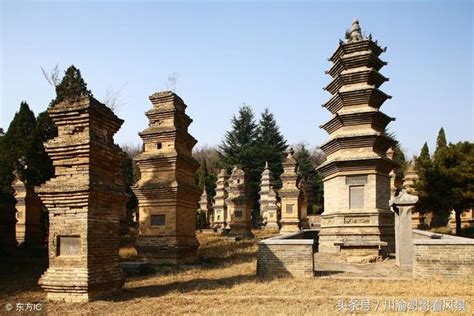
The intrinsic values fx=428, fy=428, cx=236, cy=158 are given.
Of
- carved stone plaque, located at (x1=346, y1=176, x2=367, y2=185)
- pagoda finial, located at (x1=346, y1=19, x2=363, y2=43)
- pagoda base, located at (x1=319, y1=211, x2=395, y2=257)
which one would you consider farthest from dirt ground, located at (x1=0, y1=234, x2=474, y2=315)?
pagoda finial, located at (x1=346, y1=19, x2=363, y2=43)

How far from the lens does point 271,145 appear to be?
58000mm

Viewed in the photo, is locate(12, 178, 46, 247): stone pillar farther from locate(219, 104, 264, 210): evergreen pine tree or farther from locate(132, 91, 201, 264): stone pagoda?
locate(219, 104, 264, 210): evergreen pine tree

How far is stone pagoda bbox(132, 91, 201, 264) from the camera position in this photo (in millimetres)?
15969

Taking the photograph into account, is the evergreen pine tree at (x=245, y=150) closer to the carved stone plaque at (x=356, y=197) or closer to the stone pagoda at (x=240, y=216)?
the stone pagoda at (x=240, y=216)

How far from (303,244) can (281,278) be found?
121 centimetres

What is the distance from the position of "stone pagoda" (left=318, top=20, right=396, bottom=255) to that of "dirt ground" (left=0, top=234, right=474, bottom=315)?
3306 millimetres

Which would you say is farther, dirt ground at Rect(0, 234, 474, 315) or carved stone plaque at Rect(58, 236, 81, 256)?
carved stone plaque at Rect(58, 236, 81, 256)

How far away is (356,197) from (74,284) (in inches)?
495

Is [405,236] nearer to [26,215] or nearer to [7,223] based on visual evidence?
[7,223]

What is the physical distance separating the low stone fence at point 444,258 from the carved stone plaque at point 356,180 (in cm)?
595

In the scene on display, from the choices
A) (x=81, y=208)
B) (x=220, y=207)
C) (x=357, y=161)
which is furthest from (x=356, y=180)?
(x=220, y=207)

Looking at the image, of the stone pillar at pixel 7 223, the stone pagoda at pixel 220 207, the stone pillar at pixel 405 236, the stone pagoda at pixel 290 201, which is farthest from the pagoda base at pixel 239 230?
the stone pillar at pixel 405 236

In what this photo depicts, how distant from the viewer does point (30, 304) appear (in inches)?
364

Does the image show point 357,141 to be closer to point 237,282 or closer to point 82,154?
point 237,282
